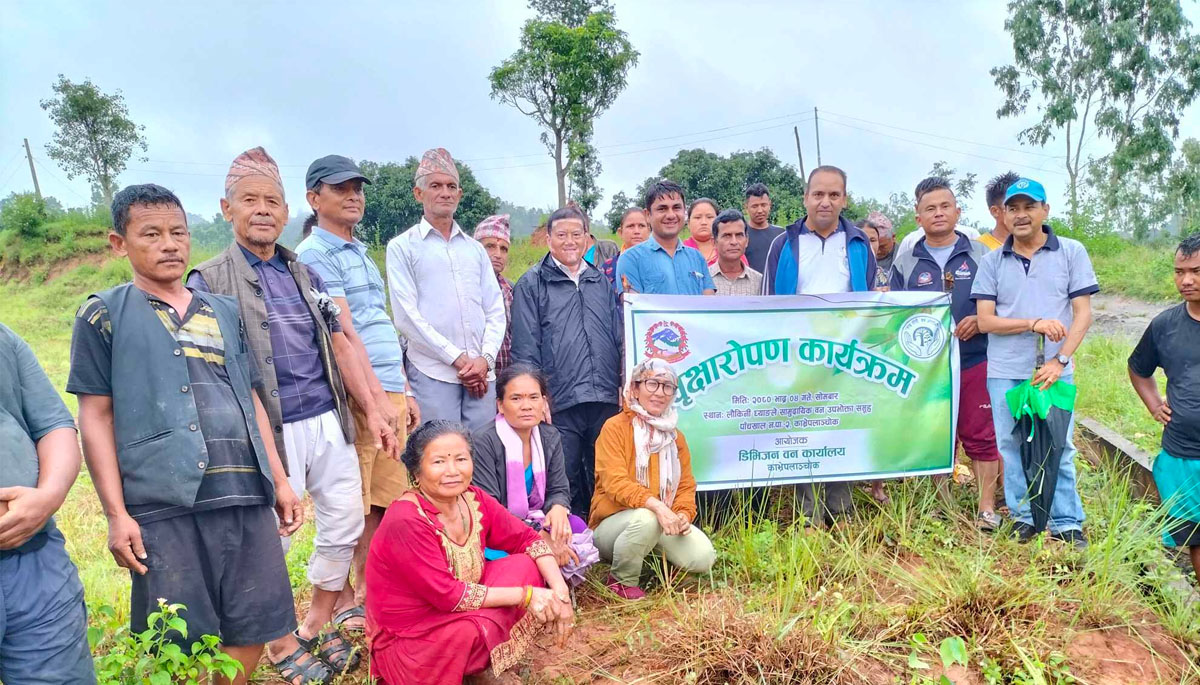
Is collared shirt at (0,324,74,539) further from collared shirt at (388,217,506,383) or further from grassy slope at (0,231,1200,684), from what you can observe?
collared shirt at (388,217,506,383)

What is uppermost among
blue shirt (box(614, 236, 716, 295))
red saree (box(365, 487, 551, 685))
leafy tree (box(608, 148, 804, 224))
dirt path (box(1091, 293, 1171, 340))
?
leafy tree (box(608, 148, 804, 224))

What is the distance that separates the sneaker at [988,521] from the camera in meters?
4.16

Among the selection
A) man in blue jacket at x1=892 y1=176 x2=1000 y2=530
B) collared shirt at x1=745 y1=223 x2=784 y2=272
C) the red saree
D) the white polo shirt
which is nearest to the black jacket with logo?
man in blue jacket at x1=892 y1=176 x2=1000 y2=530

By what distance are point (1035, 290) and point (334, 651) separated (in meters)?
3.87

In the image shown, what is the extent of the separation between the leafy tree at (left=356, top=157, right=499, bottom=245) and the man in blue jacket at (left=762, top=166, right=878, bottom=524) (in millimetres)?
20265

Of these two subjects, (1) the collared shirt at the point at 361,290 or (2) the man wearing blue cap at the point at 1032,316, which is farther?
(2) the man wearing blue cap at the point at 1032,316

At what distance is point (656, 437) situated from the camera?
364cm

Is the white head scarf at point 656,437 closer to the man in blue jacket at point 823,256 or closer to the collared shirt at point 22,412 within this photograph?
the man in blue jacket at point 823,256

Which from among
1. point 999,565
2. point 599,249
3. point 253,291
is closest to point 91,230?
point 599,249

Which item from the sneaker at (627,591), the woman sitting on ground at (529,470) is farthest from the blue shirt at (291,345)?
the sneaker at (627,591)

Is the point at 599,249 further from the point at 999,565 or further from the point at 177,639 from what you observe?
the point at 177,639

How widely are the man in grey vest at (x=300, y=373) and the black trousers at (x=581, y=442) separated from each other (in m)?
1.09

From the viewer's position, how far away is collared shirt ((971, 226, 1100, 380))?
387 cm

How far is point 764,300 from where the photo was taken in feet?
13.9
